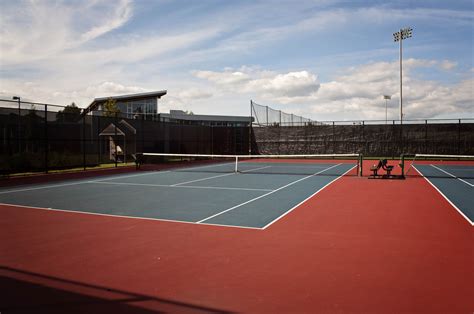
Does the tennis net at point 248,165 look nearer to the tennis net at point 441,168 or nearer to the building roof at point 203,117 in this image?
the tennis net at point 441,168

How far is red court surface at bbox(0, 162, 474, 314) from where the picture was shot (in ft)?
13.1

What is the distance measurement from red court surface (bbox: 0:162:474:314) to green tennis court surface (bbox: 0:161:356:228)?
0.71m

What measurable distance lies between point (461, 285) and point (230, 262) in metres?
2.83

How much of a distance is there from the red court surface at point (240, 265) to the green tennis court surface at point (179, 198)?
71 centimetres

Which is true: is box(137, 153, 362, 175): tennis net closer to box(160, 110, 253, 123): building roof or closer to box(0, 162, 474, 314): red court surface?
box(0, 162, 474, 314): red court surface

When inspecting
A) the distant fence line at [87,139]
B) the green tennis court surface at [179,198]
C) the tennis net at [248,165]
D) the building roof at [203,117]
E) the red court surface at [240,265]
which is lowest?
the red court surface at [240,265]

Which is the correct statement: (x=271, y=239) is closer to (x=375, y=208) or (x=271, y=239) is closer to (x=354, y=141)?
(x=375, y=208)

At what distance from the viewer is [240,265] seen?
5098 mm

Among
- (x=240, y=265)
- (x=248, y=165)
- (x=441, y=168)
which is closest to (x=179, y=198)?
(x=240, y=265)

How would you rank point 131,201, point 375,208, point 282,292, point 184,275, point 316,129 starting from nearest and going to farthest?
1. point 282,292
2. point 184,275
3. point 375,208
4. point 131,201
5. point 316,129

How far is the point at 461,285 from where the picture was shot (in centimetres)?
437

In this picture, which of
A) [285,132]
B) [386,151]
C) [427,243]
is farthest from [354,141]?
[427,243]

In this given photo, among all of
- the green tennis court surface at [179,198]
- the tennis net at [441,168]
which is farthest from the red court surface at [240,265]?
the tennis net at [441,168]

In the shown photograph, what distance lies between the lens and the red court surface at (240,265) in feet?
13.1
